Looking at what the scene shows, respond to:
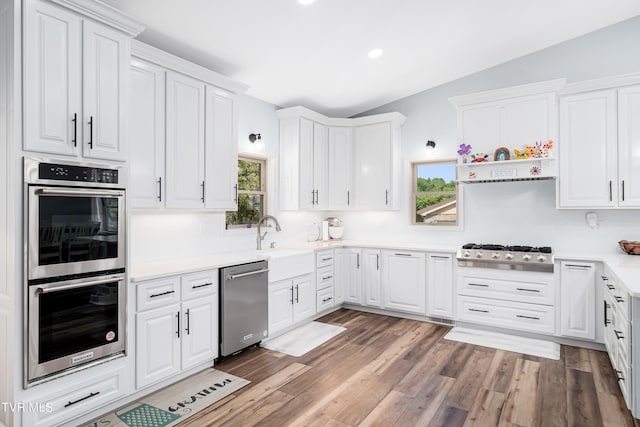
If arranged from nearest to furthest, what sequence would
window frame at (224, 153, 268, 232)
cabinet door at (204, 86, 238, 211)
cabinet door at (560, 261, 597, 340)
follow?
1. cabinet door at (204, 86, 238, 211)
2. cabinet door at (560, 261, 597, 340)
3. window frame at (224, 153, 268, 232)

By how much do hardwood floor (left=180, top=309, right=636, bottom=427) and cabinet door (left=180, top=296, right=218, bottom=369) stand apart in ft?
0.78

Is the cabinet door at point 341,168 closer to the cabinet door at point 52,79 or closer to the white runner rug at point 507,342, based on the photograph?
the white runner rug at point 507,342

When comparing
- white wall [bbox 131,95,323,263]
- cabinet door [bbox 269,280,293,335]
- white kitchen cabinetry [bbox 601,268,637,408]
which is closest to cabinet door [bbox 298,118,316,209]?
white wall [bbox 131,95,323,263]


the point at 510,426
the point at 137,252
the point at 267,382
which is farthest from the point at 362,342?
the point at 137,252

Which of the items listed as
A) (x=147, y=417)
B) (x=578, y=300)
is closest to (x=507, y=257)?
(x=578, y=300)

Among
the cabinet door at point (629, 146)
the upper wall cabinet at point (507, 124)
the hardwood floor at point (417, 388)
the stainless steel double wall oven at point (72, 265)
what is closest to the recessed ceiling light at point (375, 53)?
the upper wall cabinet at point (507, 124)

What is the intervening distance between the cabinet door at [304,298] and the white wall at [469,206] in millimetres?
758

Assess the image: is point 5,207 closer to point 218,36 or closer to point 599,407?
point 218,36

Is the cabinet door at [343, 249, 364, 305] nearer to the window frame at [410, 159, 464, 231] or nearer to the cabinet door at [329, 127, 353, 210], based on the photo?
the cabinet door at [329, 127, 353, 210]

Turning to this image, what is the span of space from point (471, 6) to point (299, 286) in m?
3.18

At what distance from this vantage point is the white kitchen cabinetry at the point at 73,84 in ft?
7.03

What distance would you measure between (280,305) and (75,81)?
2.64 metres

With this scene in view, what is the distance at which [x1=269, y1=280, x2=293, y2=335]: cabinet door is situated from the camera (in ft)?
12.7

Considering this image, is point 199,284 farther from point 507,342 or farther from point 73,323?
point 507,342
